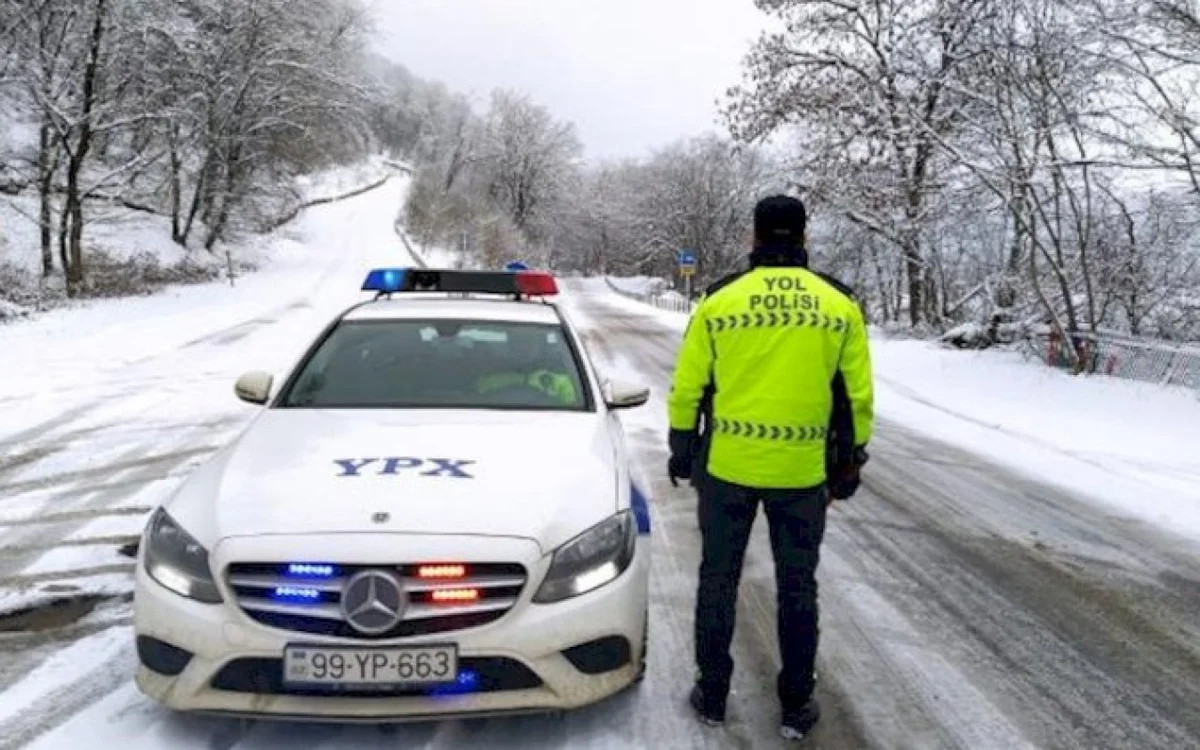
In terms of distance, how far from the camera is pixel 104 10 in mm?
23750

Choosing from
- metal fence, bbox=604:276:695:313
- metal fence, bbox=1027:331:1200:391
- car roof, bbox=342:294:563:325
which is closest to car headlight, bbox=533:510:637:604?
car roof, bbox=342:294:563:325

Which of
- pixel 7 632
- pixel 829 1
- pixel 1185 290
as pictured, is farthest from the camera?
pixel 829 1

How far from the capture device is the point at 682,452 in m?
3.51

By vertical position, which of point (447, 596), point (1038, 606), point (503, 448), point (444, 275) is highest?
point (444, 275)

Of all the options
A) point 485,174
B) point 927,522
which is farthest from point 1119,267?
point 485,174

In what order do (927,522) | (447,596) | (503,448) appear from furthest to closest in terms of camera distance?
(927,522) < (503,448) < (447,596)

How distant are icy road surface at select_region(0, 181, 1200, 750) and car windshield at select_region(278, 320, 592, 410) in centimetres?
124

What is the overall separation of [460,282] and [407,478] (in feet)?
9.34

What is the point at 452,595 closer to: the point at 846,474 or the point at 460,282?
the point at 846,474

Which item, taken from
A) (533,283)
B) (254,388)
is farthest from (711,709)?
(533,283)

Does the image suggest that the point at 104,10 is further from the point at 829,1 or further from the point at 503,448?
the point at 503,448

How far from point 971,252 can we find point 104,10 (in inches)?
846

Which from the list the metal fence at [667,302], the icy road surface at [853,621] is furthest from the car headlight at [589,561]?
the metal fence at [667,302]

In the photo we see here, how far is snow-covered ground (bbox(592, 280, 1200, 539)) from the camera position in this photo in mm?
8133
